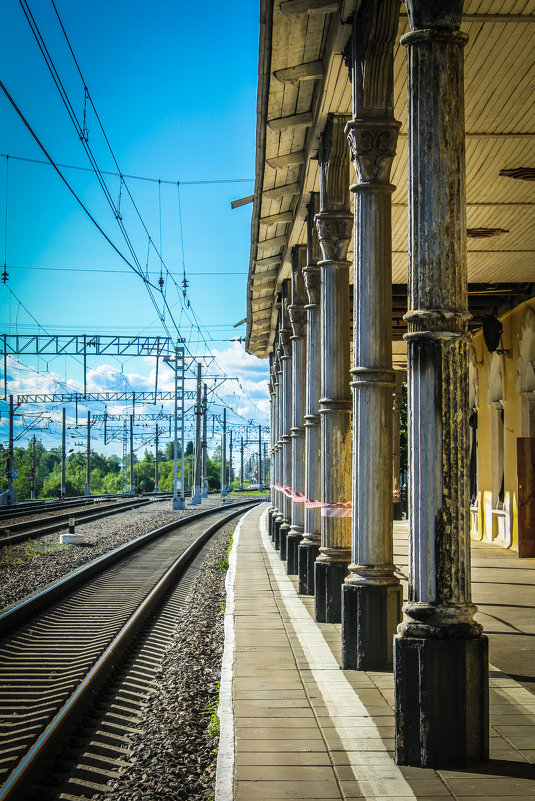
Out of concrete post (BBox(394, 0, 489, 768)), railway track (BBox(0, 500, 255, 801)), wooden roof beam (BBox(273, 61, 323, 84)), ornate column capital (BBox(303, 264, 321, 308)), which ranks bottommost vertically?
railway track (BBox(0, 500, 255, 801))

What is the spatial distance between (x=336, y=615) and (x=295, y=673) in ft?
8.23

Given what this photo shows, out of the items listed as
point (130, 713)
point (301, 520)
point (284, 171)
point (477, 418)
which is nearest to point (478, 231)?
point (284, 171)

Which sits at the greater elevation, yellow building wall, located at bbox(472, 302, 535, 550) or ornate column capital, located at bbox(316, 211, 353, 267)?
ornate column capital, located at bbox(316, 211, 353, 267)

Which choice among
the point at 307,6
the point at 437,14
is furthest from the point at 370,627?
the point at 307,6

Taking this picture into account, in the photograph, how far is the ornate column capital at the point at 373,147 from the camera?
7.09m

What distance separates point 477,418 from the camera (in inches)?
814

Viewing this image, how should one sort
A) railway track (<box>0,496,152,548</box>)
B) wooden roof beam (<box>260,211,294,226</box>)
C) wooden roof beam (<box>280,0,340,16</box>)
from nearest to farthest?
wooden roof beam (<box>280,0,340,16</box>) → wooden roof beam (<box>260,211,294,226</box>) → railway track (<box>0,496,152,548</box>)

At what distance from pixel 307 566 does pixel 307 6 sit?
674 centimetres

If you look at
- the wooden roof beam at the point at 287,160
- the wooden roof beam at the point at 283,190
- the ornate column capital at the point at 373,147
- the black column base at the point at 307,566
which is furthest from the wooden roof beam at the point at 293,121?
the black column base at the point at 307,566

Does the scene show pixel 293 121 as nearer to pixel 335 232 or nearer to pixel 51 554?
pixel 335 232

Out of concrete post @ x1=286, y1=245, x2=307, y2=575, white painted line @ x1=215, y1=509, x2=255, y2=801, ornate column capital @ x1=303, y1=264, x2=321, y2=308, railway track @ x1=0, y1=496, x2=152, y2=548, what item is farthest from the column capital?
railway track @ x1=0, y1=496, x2=152, y2=548

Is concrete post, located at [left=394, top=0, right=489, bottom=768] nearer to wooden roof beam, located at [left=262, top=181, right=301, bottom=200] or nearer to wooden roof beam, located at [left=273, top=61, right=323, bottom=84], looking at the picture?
wooden roof beam, located at [left=273, top=61, right=323, bottom=84]

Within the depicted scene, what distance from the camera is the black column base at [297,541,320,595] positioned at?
11469 mm

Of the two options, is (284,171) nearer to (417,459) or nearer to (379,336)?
(379,336)
